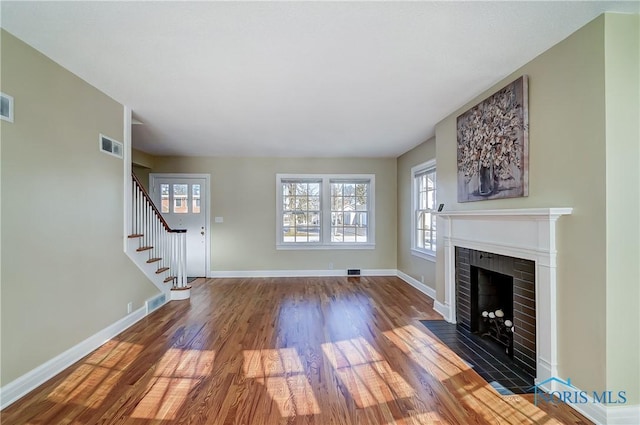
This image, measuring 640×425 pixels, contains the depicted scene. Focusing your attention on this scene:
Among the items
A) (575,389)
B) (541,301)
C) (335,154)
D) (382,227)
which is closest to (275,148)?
(335,154)

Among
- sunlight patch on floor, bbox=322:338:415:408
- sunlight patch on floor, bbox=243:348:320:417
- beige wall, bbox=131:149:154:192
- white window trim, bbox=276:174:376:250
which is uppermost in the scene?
beige wall, bbox=131:149:154:192

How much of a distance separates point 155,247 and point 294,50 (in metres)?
3.31

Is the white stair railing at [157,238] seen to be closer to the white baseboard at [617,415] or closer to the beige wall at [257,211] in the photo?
the beige wall at [257,211]

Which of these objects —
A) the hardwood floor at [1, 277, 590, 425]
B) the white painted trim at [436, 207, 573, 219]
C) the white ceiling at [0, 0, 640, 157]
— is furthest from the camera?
the white painted trim at [436, 207, 573, 219]

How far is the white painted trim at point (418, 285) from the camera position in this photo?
4.44 m

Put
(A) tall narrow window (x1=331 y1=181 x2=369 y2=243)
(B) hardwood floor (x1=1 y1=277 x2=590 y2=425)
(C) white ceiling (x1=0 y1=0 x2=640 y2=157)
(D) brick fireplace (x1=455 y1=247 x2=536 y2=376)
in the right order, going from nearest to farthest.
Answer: (C) white ceiling (x1=0 y1=0 x2=640 y2=157) < (B) hardwood floor (x1=1 y1=277 x2=590 y2=425) < (D) brick fireplace (x1=455 y1=247 x2=536 y2=376) < (A) tall narrow window (x1=331 y1=181 x2=369 y2=243)

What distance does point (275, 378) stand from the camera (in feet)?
7.29

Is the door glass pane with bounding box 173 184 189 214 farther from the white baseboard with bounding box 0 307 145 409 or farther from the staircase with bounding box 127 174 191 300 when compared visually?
the white baseboard with bounding box 0 307 145 409

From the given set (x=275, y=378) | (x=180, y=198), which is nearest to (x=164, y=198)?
(x=180, y=198)

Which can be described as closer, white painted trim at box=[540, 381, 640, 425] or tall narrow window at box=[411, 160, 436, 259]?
white painted trim at box=[540, 381, 640, 425]

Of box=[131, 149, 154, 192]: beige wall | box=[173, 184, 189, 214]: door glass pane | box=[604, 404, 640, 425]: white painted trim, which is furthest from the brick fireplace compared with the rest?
box=[131, 149, 154, 192]: beige wall

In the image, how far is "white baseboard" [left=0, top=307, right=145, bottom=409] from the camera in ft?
6.40

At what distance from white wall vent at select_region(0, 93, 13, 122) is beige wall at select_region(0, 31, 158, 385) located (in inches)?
1.5

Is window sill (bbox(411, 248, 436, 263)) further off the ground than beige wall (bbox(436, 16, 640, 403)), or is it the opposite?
beige wall (bbox(436, 16, 640, 403))
